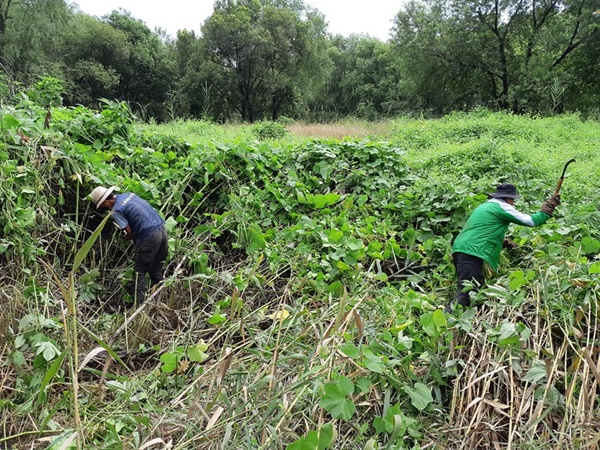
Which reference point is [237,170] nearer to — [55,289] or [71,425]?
[55,289]

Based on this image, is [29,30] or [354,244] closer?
[354,244]

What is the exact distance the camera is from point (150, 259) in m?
3.60

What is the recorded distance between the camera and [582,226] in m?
3.36

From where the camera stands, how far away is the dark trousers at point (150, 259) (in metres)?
3.56

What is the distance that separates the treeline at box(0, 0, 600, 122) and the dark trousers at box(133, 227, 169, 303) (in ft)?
31.4

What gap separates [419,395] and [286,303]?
1.37 m

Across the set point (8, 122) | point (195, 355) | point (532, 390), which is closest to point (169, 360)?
point (195, 355)

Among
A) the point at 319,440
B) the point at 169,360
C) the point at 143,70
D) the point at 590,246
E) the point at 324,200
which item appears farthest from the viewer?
the point at 143,70

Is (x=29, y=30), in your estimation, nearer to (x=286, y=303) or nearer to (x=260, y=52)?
(x=260, y=52)

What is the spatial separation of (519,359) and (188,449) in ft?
5.48

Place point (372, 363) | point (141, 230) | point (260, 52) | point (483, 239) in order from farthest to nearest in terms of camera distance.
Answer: point (260, 52) → point (141, 230) → point (483, 239) → point (372, 363)

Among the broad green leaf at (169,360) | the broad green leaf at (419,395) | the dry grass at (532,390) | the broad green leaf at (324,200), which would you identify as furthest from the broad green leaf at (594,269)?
the broad green leaf at (324,200)

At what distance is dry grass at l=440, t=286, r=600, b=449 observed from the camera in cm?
188

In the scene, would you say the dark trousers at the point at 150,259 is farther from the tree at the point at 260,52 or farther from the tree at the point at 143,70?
the tree at the point at 143,70
